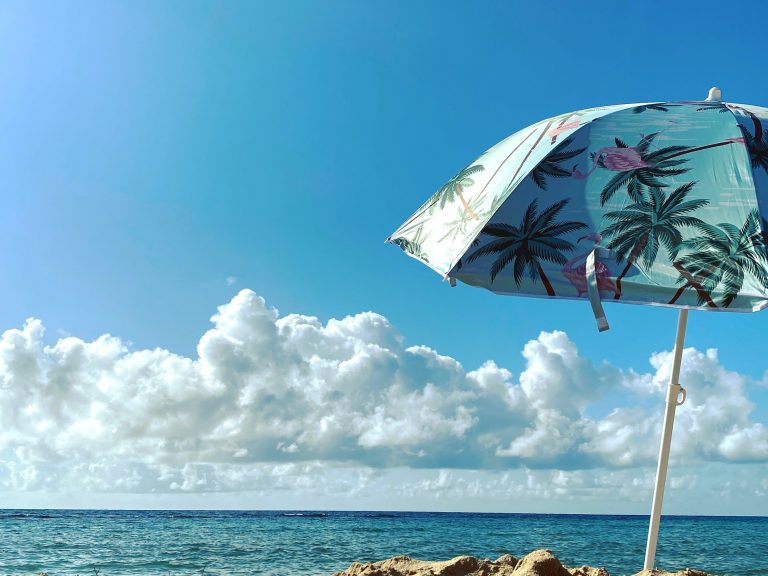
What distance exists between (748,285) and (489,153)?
166 cm

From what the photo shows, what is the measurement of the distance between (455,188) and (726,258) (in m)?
1.39

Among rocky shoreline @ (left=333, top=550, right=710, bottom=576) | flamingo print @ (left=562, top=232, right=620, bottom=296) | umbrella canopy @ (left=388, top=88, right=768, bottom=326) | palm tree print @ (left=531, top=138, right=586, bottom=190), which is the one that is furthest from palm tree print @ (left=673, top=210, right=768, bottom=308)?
rocky shoreline @ (left=333, top=550, right=710, bottom=576)

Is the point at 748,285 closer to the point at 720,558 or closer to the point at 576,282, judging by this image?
the point at 576,282

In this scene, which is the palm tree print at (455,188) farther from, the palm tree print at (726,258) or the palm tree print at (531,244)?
the palm tree print at (726,258)

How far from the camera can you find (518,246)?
289 centimetres

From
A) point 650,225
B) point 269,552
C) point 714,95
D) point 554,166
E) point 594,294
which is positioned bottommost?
point 269,552

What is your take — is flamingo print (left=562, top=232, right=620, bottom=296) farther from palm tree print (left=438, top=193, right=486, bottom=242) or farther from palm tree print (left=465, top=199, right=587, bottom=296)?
palm tree print (left=438, top=193, right=486, bottom=242)

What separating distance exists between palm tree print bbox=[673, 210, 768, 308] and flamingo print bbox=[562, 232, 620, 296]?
0.26 metres

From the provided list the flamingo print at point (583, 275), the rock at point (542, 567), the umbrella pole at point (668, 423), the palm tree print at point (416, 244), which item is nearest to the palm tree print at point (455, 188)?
the palm tree print at point (416, 244)

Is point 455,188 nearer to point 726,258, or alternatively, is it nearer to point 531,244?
point 531,244

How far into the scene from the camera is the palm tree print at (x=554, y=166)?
3.10 meters

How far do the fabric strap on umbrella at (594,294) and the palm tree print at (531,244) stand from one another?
0.10 metres

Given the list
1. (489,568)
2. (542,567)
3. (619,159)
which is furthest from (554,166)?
(489,568)

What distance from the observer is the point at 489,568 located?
4641 millimetres
